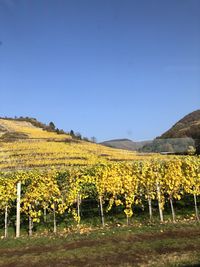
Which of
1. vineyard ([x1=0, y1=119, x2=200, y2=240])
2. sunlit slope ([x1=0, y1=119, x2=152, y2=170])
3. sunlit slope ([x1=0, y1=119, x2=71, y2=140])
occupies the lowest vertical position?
vineyard ([x1=0, y1=119, x2=200, y2=240])

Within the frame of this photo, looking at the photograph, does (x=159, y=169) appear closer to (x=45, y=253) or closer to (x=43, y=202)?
(x=43, y=202)

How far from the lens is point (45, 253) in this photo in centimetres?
1080

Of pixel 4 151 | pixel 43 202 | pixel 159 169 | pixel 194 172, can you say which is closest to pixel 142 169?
pixel 159 169

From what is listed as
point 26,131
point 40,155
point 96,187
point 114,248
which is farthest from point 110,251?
point 26,131

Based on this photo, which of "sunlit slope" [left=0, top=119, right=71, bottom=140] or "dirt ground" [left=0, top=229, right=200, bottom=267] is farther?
"sunlit slope" [left=0, top=119, right=71, bottom=140]

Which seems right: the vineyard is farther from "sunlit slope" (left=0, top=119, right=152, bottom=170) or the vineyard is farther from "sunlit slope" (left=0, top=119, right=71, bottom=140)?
"sunlit slope" (left=0, top=119, right=71, bottom=140)

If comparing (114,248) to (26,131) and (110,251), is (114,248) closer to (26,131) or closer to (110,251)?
(110,251)

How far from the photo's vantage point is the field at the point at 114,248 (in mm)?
9759

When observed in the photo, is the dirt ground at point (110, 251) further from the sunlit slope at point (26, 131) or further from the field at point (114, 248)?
the sunlit slope at point (26, 131)

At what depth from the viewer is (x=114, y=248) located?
11.0 metres

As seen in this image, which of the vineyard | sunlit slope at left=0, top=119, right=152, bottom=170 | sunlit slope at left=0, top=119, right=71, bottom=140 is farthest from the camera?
sunlit slope at left=0, top=119, right=71, bottom=140

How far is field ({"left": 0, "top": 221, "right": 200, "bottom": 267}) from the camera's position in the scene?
9.76 m

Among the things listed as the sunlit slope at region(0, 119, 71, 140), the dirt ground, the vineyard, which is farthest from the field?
the sunlit slope at region(0, 119, 71, 140)

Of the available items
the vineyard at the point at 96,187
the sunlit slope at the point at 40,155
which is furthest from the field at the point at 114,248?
the sunlit slope at the point at 40,155
